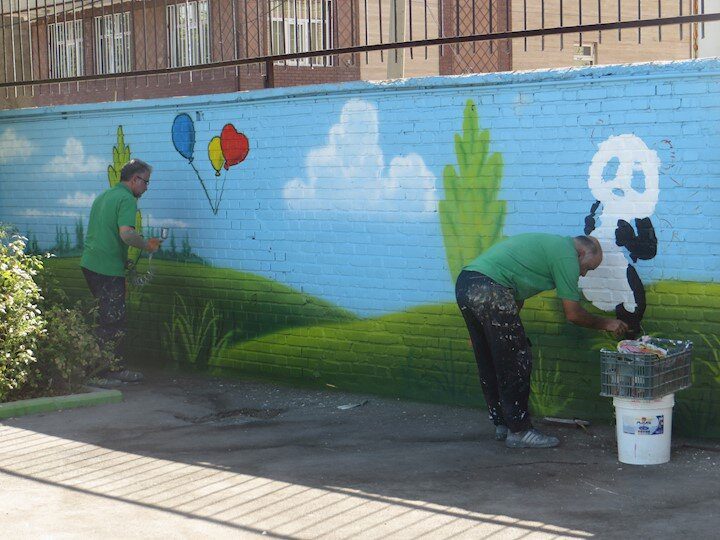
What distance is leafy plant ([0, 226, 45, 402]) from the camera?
8.45 metres

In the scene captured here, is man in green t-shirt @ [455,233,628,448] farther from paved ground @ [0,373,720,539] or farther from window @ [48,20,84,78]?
window @ [48,20,84,78]

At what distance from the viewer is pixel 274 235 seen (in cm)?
951

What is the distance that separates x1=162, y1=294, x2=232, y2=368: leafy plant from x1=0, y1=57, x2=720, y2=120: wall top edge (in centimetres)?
177

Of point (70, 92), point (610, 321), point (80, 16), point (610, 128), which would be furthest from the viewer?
point (80, 16)

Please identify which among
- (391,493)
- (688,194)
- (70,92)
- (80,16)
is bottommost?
(391,493)

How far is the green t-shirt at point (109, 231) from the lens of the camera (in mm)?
9688

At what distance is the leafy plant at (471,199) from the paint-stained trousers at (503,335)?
0.89 metres

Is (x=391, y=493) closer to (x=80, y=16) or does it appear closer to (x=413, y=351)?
(x=413, y=351)

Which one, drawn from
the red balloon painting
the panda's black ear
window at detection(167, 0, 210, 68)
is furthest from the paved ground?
window at detection(167, 0, 210, 68)

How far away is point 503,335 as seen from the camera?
23.5 feet

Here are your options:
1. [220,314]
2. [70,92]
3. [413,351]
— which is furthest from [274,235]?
[70,92]

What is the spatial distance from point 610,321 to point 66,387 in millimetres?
4324

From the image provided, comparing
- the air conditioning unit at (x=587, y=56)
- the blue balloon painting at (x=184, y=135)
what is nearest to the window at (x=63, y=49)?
the blue balloon painting at (x=184, y=135)

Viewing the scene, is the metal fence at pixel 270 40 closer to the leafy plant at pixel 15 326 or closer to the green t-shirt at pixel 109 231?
the green t-shirt at pixel 109 231
